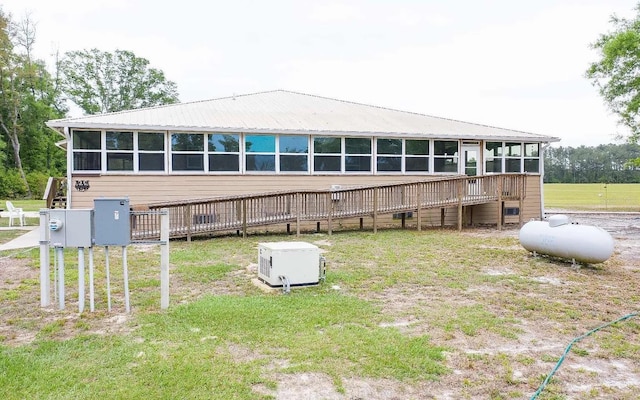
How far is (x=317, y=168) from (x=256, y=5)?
25.2 feet

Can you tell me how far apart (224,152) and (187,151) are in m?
1.03

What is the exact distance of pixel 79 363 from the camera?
3.65 m

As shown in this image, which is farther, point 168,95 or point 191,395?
point 168,95

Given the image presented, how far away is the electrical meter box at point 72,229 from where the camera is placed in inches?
195

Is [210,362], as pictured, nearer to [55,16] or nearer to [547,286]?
[547,286]

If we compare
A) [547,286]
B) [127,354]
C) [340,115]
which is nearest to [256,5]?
[340,115]

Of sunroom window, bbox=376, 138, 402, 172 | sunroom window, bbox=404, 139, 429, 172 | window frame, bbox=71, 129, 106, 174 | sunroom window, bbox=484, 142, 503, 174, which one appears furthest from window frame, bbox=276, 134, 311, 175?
sunroom window, bbox=484, 142, 503, 174

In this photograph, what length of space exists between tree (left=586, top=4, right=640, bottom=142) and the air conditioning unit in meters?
21.0

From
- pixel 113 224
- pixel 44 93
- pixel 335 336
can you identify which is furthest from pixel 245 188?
pixel 44 93

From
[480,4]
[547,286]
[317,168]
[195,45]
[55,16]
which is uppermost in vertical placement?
[55,16]

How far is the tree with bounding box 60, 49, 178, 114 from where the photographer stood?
38031 millimetres

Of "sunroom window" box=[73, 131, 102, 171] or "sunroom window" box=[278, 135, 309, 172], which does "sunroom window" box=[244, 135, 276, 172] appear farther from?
"sunroom window" box=[73, 131, 102, 171]

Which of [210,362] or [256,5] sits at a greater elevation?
[256,5]

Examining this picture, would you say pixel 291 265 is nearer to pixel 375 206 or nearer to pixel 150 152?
pixel 375 206
